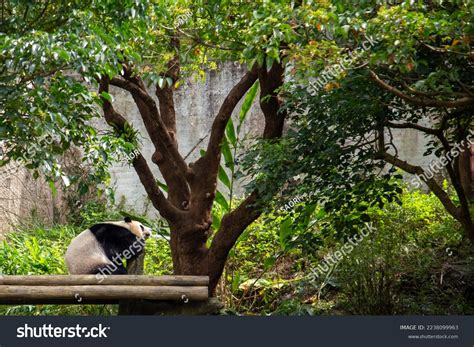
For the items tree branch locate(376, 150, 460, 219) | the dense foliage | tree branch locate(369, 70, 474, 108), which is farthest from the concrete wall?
tree branch locate(369, 70, 474, 108)

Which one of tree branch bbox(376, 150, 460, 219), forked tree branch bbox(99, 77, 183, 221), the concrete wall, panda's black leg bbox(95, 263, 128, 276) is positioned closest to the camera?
tree branch bbox(376, 150, 460, 219)

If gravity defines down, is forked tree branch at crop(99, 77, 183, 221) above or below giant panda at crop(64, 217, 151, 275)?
above

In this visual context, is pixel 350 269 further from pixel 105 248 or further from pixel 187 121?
pixel 187 121

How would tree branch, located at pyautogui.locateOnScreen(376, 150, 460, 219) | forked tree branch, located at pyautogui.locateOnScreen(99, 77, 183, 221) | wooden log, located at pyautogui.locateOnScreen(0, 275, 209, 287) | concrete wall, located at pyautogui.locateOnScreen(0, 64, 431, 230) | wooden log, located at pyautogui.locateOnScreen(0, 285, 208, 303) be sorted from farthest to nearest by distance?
concrete wall, located at pyautogui.locateOnScreen(0, 64, 431, 230), forked tree branch, located at pyautogui.locateOnScreen(99, 77, 183, 221), tree branch, located at pyautogui.locateOnScreen(376, 150, 460, 219), wooden log, located at pyautogui.locateOnScreen(0, 275, 209, 287), wooden log, located at pyautogui.locateOnScreen(0, 285, 208, 303)

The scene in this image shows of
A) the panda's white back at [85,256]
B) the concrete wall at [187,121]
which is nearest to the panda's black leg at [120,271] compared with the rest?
the panda's white back at [85,256]

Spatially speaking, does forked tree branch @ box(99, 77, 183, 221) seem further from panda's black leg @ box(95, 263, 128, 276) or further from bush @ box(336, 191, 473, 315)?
bush @ box(336, 191, 473, 315)

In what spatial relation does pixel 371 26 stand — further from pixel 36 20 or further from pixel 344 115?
pixel 36 20

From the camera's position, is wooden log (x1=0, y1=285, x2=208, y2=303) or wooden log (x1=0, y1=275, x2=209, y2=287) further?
wooden log (x1=0, y1=275, x2=209, y2=287)

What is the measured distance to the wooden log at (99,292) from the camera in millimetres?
6074

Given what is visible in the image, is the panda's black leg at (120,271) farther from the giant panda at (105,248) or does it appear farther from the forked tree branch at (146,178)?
the forked tree branch at (146,178)

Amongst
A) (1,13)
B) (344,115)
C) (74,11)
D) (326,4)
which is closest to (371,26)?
(326,4)

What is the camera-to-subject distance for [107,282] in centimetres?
618

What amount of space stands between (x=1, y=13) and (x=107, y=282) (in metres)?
2.30

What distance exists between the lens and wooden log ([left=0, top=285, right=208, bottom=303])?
6074mm
